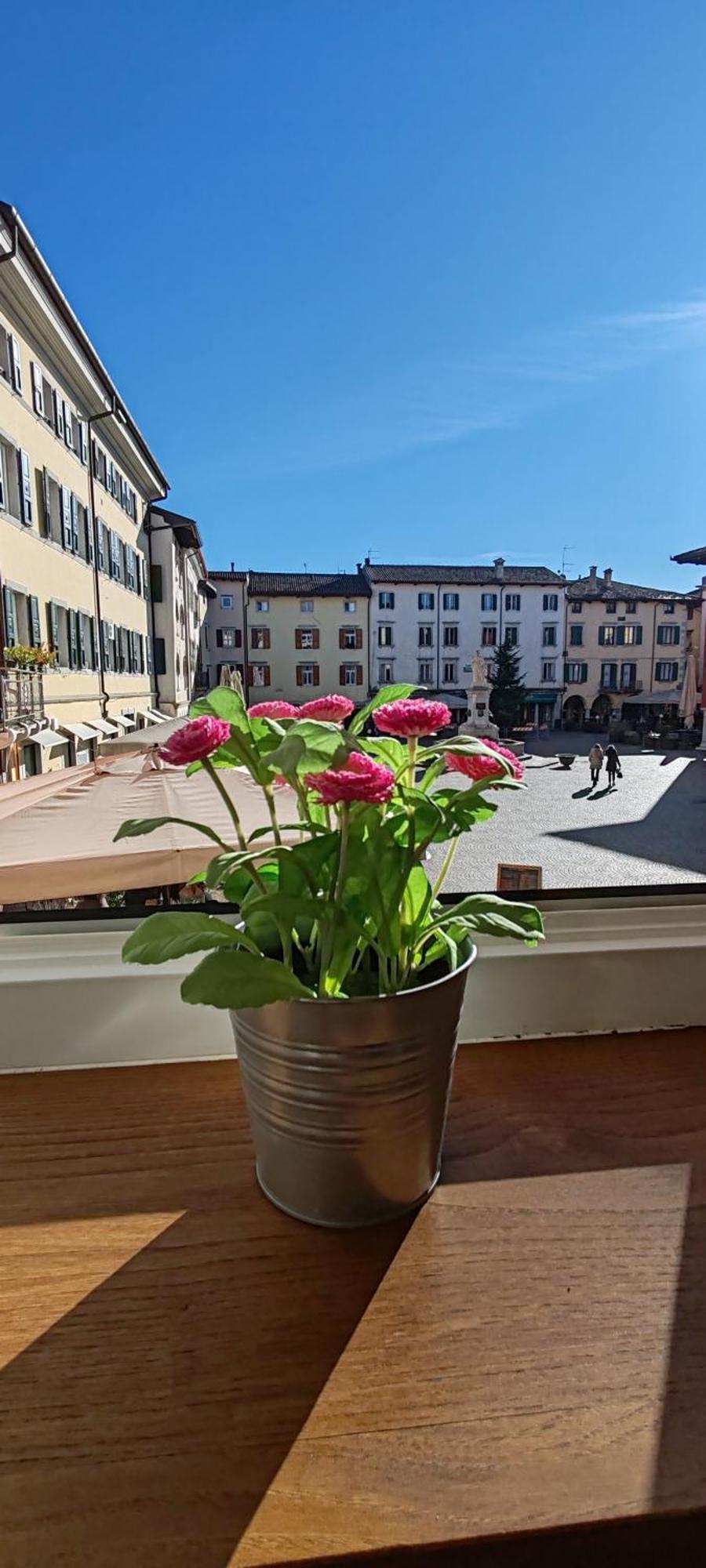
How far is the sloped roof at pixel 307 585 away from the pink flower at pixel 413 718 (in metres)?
0.65

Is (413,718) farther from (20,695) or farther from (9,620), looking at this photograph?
(9,620)

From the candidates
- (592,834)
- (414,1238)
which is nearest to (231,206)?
(592,834)

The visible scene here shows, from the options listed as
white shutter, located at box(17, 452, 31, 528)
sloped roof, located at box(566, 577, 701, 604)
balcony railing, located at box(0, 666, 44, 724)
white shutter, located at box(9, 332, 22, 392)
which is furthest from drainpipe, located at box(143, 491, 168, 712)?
white shutter, located at box(17, 452, 31, 528)

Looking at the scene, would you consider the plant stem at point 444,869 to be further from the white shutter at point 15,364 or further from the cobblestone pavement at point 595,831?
the white shutter at point 15,364

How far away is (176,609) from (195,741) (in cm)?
164

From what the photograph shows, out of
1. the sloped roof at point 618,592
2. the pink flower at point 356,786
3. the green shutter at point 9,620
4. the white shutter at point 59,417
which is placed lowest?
the pink flower at point 356,786

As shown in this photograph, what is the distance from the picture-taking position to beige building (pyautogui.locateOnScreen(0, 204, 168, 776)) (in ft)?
3.86

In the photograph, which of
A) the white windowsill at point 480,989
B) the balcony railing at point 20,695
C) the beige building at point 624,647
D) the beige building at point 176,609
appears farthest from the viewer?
the balcony railing at point 20,695

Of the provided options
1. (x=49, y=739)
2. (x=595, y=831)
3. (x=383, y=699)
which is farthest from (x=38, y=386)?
(x=383, y=699)

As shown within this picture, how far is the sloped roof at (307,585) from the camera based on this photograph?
43.9 inches

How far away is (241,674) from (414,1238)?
79 centimetres

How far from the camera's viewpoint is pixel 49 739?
2801 millimetres

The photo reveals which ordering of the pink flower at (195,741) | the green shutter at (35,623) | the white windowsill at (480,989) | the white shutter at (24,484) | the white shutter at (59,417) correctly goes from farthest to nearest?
the white shutter at (59,417) < the white shutter at (24,484) < the green shutter at (35,623) < the white windowsill at (480,989) < the pink flower at (195,741)

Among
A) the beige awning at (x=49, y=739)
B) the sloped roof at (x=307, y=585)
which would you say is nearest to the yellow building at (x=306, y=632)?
the sloped roof at (x=307, y=585)
